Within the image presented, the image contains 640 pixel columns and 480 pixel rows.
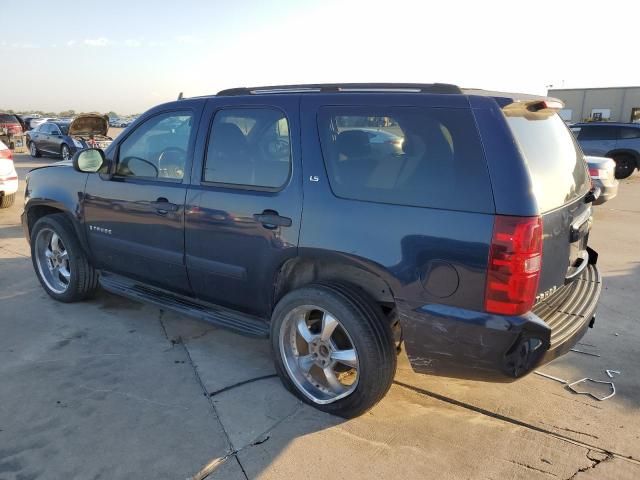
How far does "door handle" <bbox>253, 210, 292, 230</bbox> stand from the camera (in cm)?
307

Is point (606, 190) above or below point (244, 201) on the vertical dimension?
below

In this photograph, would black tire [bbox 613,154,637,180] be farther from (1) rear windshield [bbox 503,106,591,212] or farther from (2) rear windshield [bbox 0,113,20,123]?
(2) rear windshield [bbox 0,113,20,123]

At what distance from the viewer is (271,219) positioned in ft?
10.2

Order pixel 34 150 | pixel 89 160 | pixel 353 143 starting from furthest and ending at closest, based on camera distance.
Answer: pixel 34 150 < pixel 89 160 < pixel 353 143

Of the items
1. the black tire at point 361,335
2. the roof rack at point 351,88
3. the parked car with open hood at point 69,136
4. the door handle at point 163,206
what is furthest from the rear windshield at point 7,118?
the black tire at point 361,335

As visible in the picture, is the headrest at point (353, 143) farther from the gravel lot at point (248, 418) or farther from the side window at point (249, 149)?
the gravel lot at point (248, 418)

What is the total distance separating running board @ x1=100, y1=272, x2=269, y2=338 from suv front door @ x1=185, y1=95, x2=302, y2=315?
7 centimetres

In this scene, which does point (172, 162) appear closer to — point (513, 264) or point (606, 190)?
point (513, 264)

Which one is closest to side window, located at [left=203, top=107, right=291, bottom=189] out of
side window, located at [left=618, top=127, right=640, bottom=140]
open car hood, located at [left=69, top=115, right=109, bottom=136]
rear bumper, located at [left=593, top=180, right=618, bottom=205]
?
rear bumper, located at [left=593, top=180, right=618, bottom=205]

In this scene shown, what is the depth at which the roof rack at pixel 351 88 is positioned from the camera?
2741mm

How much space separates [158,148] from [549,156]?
2752 millimetres

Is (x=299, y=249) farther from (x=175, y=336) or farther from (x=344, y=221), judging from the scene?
(x=175, y=336)

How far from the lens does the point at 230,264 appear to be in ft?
11.2

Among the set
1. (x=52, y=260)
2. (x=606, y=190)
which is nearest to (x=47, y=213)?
(x=52, y=260)
